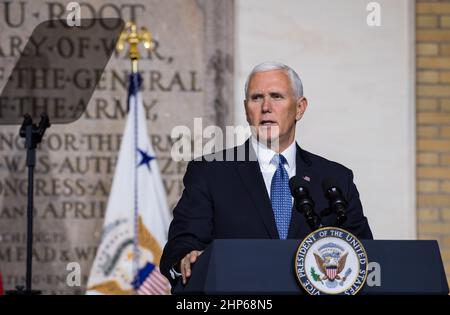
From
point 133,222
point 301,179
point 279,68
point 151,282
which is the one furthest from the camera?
point 133,222

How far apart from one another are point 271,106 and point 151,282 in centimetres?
359

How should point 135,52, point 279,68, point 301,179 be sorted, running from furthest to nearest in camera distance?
1. point 135,52
2. point 279,68
3. point 301,179

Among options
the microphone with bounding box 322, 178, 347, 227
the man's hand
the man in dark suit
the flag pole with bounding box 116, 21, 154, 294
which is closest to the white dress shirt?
the man in dark suit

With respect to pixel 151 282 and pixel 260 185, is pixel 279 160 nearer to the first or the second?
pixel 260 185

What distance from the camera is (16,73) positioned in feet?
26.4

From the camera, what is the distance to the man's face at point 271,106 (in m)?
3.91

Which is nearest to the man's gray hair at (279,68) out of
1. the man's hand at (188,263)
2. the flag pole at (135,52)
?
the man's hand at (188,263)

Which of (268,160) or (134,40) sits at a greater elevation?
(134,40)

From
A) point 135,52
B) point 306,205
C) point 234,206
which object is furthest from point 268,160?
point 135,52

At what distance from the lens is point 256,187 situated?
389 centimetres

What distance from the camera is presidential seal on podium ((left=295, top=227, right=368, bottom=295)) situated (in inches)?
126

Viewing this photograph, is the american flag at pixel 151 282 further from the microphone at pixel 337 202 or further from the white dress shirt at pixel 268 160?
the microphone at pixel 337 202

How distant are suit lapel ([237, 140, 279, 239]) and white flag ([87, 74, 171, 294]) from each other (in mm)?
3373

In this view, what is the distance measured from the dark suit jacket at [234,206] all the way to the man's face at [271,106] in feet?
0.47
